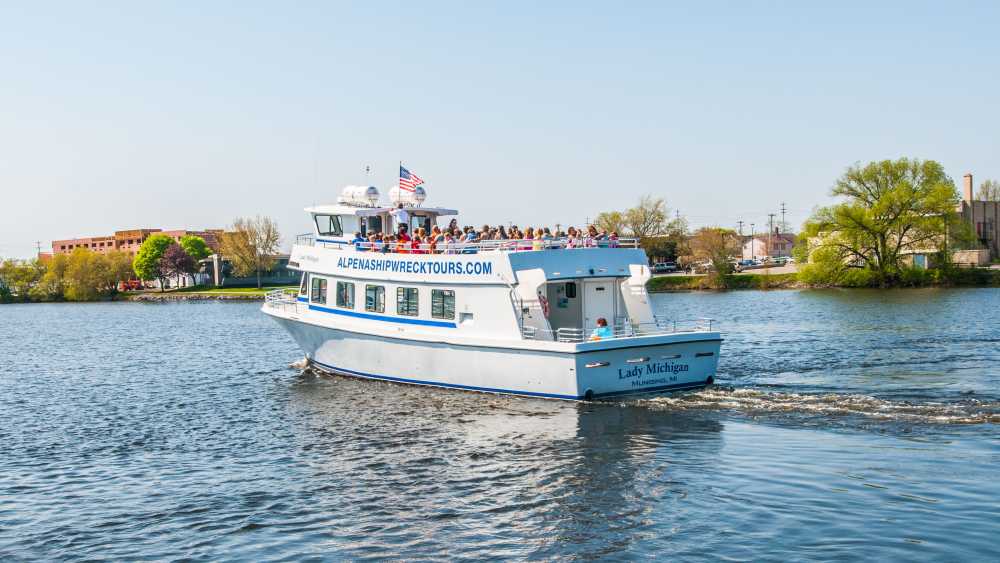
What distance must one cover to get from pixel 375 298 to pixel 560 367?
7679mm

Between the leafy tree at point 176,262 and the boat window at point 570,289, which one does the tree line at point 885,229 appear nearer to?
the boat window at point 570,289

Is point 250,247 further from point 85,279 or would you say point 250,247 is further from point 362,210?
point 362,210

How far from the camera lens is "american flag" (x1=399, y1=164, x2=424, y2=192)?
30984mm

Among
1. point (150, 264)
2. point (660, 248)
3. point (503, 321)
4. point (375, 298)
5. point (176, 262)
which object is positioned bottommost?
point (503, 321)

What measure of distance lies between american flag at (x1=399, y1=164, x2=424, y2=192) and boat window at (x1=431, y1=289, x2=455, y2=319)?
6.12 meters

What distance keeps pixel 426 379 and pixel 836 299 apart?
1952 inches

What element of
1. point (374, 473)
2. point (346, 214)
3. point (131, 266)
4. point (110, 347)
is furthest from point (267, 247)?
point (374, 473)

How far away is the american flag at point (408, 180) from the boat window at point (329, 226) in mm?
2563

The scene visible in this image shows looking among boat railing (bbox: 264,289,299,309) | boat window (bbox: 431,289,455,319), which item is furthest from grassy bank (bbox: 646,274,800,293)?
boat window (bbox: 431,289,455,319)

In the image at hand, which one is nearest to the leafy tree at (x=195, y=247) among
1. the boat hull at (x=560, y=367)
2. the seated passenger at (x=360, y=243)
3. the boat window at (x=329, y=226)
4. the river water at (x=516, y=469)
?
the river water at (x=516, y=469)

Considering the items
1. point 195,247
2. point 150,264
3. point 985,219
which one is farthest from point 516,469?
point 195,247

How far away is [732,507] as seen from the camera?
14.2 meters

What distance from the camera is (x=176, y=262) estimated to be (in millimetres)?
137875

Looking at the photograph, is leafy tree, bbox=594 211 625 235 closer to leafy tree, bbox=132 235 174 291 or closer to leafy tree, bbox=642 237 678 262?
leafy tree, bbox=642 237 678 262
